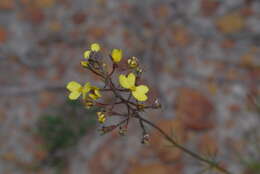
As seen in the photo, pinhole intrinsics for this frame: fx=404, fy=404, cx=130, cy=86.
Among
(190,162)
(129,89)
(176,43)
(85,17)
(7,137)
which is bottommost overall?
(190,162)

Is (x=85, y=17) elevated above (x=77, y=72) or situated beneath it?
elevated above

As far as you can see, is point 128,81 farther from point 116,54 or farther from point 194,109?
point 194,109

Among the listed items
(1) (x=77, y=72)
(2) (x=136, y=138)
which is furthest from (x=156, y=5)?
(2) (x=136, y=138)

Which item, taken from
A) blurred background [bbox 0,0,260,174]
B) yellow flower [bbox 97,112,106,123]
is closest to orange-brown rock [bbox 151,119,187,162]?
blurred background [bbox 0,0,260,174]

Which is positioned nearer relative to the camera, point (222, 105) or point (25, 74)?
point (222, 105)

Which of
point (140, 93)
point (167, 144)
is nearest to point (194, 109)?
point (167, 144)

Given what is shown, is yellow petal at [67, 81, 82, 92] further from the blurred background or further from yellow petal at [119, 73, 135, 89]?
the blurred background

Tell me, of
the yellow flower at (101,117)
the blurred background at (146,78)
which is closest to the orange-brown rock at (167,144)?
the blurred background at (146,78)

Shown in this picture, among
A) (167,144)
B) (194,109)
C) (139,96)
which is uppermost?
(139,96)

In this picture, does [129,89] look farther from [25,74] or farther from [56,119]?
[25,74]
